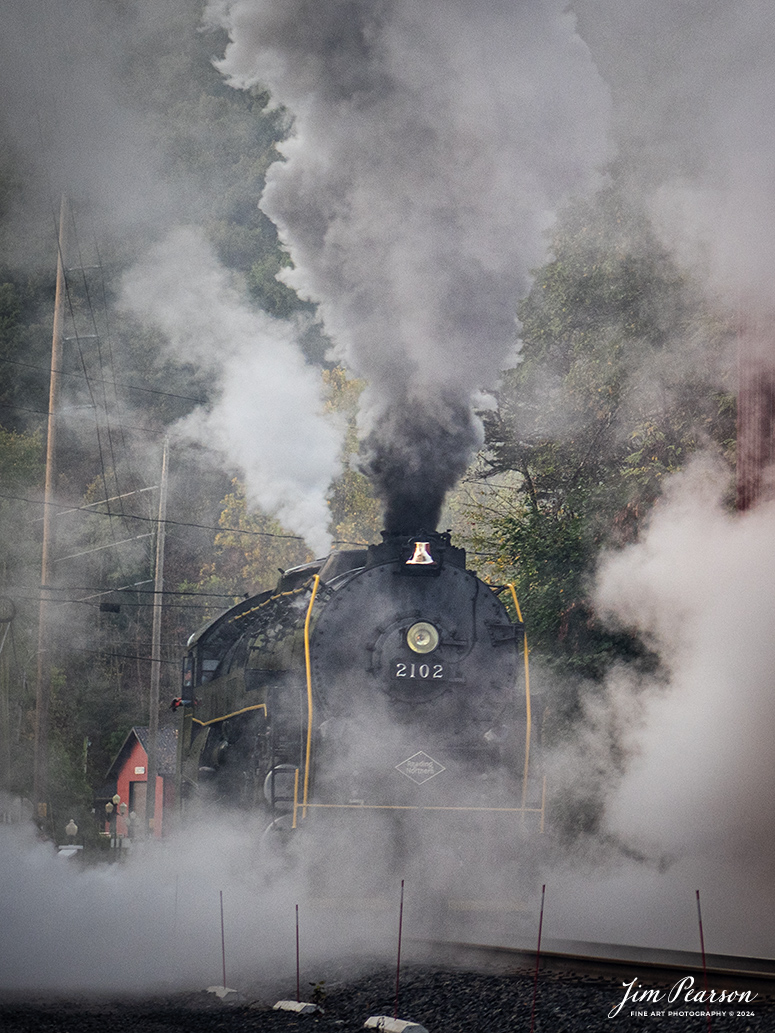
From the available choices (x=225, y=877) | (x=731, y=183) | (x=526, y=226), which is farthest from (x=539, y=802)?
(x=731, y=183)

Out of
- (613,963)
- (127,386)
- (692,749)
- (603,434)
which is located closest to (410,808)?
(613,963)

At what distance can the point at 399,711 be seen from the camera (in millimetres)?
9688

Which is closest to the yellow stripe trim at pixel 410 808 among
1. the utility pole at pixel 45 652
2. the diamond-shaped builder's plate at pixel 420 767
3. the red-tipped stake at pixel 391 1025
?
the diamond-shaped builder's plate at pixel 420 767

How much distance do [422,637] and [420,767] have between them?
1112 mm

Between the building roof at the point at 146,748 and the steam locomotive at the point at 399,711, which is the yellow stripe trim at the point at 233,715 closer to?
the steam locomotive at the point at 399,711

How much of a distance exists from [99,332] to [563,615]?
38.2 meters

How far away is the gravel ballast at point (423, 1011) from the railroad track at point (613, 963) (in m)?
0.17

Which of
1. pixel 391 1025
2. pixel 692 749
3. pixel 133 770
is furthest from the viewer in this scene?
pixel 133 770

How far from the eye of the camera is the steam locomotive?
9.39m

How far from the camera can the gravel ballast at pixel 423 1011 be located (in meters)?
5.55

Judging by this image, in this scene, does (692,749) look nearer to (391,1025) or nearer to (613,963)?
(613,963)

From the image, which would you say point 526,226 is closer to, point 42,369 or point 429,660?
point 429,660

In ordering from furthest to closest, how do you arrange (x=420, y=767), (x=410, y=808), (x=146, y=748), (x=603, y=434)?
1. (x=146, y=748)
2. (x=603, y=434)
3. (x=420, y=767)
4. (x=410, y=808)

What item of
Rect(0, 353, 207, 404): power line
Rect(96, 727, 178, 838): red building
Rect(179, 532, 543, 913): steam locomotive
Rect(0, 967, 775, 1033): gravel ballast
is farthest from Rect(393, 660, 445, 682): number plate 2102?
Rect(0, 353, 207, 404): power line
